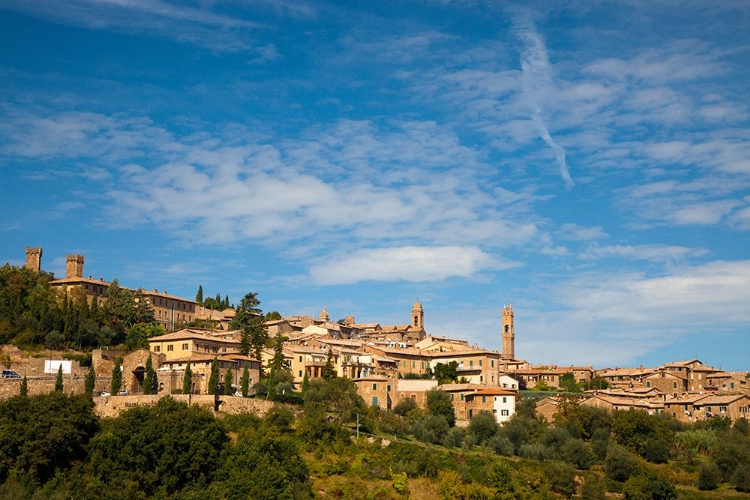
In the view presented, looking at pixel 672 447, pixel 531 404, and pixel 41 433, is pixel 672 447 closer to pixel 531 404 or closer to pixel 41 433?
pixel 531 404

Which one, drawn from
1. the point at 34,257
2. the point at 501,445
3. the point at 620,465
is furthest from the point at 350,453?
the point at 34,257

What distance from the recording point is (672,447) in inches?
3000

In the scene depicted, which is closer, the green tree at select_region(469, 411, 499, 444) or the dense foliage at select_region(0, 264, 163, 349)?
the green tree at select_region(469, 411, 499, 444)

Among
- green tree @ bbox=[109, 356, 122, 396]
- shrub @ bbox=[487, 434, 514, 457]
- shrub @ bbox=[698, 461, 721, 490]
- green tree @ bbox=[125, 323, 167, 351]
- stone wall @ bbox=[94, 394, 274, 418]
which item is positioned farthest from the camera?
green tree @ bbox=[125, 323, 167, 351]

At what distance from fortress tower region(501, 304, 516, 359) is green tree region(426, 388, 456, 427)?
4146cm

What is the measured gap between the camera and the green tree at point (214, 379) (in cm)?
6759

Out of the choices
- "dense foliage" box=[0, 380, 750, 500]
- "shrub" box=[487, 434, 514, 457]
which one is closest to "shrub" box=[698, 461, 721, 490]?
"dense foliage" box=[0, 380, 750, 500]

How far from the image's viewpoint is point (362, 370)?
8481 cm

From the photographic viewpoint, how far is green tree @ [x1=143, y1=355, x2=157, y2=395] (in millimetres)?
67875

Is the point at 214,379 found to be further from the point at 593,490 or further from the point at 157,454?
the point at 593,490

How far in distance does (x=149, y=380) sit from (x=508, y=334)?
59.9 m

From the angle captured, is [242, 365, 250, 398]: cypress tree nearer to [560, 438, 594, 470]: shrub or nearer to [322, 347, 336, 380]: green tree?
[322, 347, 336, 380]: green tree

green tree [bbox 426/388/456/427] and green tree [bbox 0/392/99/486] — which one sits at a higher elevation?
green tree [bbox 426/388/456/427]

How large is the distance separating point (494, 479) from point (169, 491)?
64.7ft
